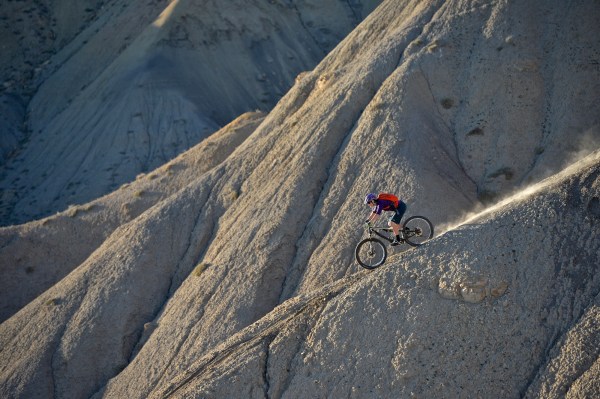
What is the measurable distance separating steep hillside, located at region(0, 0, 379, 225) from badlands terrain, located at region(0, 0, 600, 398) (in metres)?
17.6

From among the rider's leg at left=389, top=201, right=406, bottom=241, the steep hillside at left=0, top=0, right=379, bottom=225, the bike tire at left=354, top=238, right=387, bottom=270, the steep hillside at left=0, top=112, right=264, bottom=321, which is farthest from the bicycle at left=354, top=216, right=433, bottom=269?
the steep hillside at left=0, top=0, right=379, bottom=225

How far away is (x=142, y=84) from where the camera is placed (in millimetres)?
64938

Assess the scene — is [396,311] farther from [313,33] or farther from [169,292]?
[313,33]

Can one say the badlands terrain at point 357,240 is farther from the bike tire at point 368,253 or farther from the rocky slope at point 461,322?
the bike tire at point 368,253

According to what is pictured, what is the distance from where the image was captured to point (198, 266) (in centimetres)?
3206

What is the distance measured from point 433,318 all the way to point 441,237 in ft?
7.66

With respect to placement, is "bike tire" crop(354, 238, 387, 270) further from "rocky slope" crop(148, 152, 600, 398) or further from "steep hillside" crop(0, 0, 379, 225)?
"steep hillside" crop(0, 0, 379, 225)

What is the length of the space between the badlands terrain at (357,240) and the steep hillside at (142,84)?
695 inches

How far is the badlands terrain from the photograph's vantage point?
19.5 metres

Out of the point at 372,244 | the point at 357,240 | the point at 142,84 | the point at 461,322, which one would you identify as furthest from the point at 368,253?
the point at 142,84

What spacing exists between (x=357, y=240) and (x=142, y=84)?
41.0 meters

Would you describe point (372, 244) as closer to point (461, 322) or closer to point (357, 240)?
point (461, 322)

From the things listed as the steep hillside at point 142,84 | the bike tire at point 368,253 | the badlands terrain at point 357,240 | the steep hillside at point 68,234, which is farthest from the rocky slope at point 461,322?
the steep hillside at point 142,84

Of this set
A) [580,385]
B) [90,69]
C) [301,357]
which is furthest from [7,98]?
[580,385]
